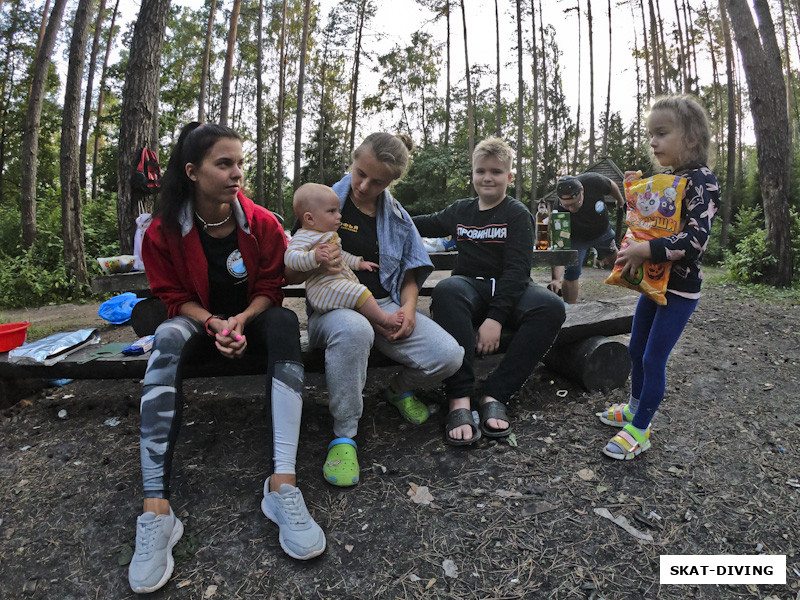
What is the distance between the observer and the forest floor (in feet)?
5.24

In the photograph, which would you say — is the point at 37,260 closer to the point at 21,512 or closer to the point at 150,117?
the point at 150,117

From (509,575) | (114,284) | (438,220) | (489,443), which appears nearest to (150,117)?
(114,284)

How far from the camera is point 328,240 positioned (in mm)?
2260

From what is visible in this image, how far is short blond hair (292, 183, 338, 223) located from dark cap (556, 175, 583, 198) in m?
3.38

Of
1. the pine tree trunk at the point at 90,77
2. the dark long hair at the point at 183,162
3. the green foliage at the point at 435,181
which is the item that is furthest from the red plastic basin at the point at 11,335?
the green foliage at the point at 435,181

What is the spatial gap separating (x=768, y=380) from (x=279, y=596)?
135 inches

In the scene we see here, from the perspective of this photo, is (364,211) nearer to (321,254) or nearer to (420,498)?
(321,254)

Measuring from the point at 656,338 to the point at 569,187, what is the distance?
3110 mm

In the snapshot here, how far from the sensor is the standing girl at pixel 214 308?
174cm

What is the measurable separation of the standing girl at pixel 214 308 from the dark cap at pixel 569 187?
11.7 ft

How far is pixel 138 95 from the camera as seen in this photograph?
228 inches

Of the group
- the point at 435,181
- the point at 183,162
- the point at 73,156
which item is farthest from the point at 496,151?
the point at 435,181

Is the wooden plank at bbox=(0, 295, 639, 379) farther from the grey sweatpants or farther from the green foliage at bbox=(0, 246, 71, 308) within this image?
the green foliage at bbox=(0, 246, 71, 308)

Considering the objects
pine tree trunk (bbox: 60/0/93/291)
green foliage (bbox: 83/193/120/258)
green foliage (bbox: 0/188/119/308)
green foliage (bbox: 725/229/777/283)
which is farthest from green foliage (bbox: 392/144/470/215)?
pine tree trunk (bbox: 60/0/93/291)
